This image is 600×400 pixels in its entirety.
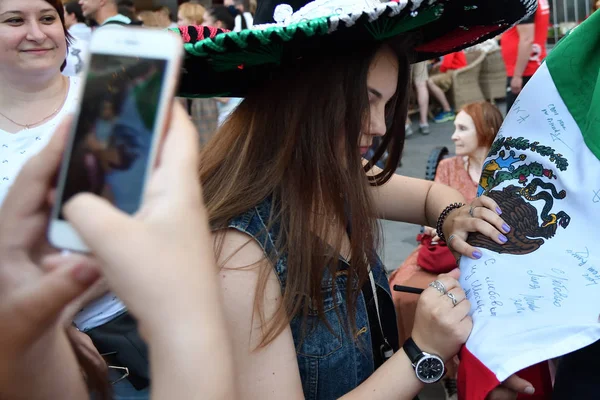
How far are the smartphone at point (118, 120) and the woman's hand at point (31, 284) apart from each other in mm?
27

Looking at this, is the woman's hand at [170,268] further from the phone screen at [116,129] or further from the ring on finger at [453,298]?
the ring on finger at [453,298]

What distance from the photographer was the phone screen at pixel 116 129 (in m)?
0.50

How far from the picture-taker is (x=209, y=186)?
1.30 m

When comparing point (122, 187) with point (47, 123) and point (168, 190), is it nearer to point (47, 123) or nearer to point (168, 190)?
point (168, 190)

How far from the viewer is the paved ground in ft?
13.3

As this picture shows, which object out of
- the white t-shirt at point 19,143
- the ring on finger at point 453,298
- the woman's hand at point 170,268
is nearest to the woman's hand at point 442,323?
the ring on finger at point 453,298

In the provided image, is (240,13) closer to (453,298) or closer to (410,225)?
(410,225)

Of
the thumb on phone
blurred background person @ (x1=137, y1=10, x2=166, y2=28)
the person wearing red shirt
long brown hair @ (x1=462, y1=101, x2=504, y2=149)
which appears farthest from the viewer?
blurred background person @ (x1=137, y1=10, x2=166, y2=28)

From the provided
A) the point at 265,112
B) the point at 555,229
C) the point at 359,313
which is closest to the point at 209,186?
the point at 265,112

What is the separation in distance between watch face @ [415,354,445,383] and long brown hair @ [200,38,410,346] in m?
0.17

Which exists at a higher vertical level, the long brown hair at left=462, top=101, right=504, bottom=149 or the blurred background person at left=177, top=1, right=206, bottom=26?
the blurred background person at left=177, top=1, right=206, bottom=26

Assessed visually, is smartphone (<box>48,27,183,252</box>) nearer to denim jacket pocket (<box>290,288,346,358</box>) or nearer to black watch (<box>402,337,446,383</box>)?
denim jacket pocket (<box>290,288,346,358</box>)

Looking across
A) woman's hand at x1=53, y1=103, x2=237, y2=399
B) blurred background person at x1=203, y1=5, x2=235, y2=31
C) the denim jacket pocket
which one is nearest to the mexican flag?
the denim jacket pocket

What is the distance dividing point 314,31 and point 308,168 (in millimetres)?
289
